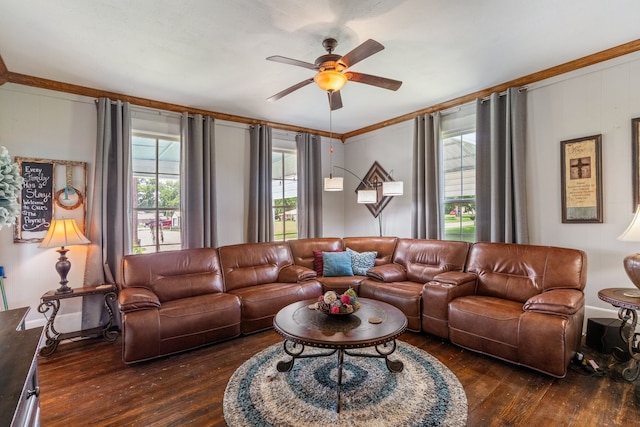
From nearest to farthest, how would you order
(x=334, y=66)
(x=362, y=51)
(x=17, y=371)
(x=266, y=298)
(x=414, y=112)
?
(x=17, y=371), (x=362, y=51), (x=334, y=66), (x=266, y=298), (x=414, y=112)

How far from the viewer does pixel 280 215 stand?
5.46 metres

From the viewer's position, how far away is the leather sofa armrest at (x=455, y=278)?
3312 mm

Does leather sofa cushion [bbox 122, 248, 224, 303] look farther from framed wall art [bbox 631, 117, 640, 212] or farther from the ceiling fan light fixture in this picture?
framed wall art [bbox 631, 117, 640, 212]

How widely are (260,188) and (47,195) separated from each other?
2.57m

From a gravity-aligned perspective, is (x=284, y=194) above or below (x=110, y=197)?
above

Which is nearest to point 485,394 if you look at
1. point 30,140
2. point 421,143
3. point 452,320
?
point 452,320

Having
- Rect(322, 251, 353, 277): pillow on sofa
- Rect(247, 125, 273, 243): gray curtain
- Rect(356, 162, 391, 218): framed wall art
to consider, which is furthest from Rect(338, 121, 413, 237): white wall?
Rect(247, 125, 273, 243): gray curtain

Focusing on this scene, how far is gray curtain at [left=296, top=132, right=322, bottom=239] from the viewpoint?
542cm

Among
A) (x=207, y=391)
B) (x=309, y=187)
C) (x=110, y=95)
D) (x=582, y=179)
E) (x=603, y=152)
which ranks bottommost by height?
(x=207, y=391)

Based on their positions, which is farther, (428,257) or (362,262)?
(362,262)

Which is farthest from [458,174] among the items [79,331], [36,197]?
[36,197]

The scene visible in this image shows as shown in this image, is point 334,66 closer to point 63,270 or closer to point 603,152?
point 603,152

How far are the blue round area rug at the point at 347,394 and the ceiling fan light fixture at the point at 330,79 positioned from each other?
7.83 ft

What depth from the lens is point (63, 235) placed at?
10.6ft
